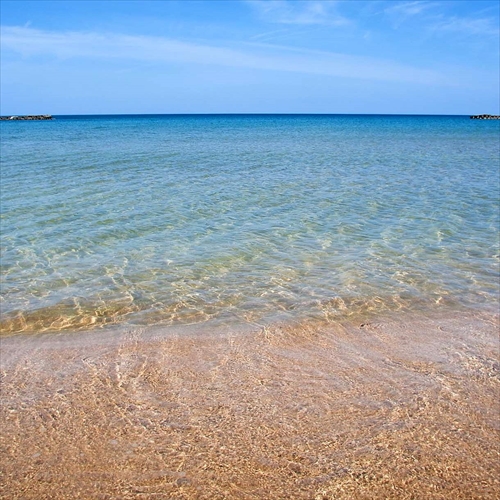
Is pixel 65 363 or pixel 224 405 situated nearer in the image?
pixel 224 405

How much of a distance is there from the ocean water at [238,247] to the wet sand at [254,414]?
0.76 metres

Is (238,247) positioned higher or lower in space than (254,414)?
higher

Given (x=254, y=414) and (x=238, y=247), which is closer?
(x=254, y=414)

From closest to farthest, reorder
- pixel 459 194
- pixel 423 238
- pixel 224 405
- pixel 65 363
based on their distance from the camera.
→ pixel 224 405 < pixel 65 363 < pixel 423 238 < pixel 459 194

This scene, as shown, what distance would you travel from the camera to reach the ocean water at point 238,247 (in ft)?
21.3

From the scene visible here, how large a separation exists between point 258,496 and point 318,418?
0.96m

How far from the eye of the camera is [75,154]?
25469 millimetres

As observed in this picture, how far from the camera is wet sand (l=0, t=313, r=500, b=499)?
3.26 metres

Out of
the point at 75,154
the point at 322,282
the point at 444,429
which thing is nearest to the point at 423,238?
the point at 322,282

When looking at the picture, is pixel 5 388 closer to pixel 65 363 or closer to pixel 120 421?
pixel 65 363

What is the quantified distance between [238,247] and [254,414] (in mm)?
5147

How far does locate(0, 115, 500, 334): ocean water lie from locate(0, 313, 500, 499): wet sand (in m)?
0.76

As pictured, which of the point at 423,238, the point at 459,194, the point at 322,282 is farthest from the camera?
the point at 459,194

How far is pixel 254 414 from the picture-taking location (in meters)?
4.02
